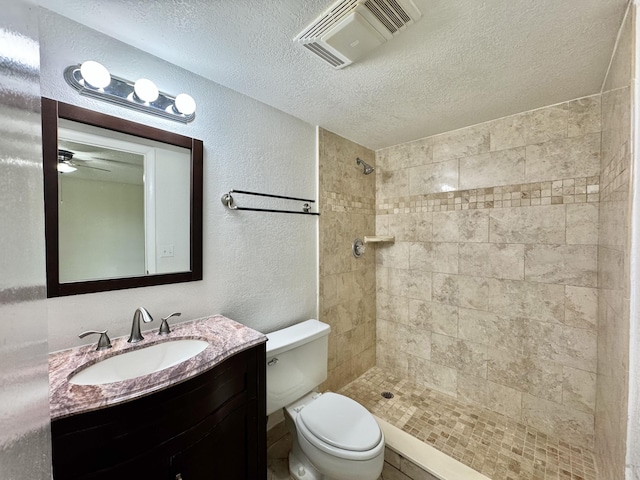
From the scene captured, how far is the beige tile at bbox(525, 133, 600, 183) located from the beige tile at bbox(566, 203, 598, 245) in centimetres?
20

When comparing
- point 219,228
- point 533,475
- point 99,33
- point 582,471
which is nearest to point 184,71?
point 99,33

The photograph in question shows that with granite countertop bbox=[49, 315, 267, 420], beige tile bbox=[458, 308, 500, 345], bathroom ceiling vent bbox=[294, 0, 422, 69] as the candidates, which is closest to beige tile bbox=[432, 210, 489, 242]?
beige tile bbox=[458, 308, 500, 345]

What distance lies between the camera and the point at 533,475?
1452 millimetres

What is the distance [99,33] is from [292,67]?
819 millimetres

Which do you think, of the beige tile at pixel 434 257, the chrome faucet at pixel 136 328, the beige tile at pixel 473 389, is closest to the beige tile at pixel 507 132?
the beige tile at pixel 434 257

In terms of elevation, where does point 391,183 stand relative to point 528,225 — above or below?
above

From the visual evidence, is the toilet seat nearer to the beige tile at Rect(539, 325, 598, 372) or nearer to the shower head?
the beige tile at Rect(539, 325, 598, 372)

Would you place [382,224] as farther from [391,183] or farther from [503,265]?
[503,265]

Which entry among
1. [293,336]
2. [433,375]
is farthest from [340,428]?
[433,375]

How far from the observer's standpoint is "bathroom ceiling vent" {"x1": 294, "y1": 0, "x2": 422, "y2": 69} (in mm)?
949

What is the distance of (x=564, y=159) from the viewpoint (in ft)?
5.37

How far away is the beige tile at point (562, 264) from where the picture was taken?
156 cm

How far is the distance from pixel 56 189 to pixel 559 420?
2.96m

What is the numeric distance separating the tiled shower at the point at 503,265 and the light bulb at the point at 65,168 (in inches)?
55.7
